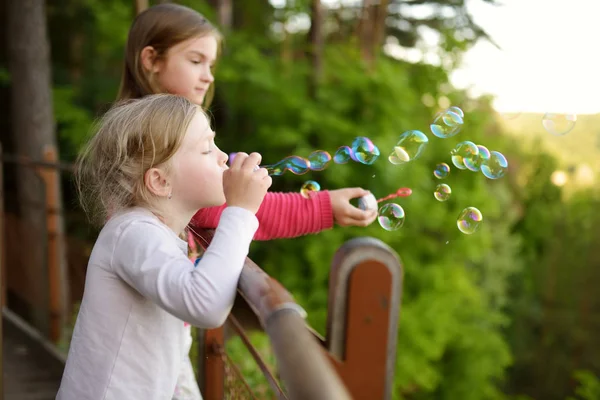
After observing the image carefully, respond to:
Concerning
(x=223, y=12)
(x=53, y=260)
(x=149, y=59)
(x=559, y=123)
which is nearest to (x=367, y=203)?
(x=149, y=59)

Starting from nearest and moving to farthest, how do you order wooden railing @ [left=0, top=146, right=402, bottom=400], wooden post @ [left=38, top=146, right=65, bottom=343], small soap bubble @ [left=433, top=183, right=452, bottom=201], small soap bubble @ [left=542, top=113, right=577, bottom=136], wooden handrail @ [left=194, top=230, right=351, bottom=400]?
wooden handrail @ [left=194, top=230, right=351, bottom=400] < wooden railing @ [left=0, top=146, right=402, bottom=400] < small soap bubble @ [left=433, top=183, right=452, bottom=201] < small soap bubble @ [left=542, top=113, right=577, bottom=136] < wooden post @ [left=38, top=146, right=65, bottom=343]

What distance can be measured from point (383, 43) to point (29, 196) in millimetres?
5883

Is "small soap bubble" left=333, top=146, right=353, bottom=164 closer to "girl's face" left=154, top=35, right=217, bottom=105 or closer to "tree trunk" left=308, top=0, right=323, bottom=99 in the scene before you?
"girl's face" left=154, top=35, right=217, bottom=105

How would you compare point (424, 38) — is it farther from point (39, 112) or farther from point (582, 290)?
point (582, 290)

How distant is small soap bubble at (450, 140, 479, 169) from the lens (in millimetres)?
2293

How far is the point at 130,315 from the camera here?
1.39 meters

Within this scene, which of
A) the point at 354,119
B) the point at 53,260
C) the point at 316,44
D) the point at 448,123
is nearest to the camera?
the point at 448,123

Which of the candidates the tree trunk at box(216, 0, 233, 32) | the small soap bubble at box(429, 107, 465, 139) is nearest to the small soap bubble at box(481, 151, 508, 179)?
the small soap bubble at box(429, 107, 465, 139)

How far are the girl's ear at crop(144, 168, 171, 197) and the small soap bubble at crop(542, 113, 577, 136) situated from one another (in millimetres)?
1911

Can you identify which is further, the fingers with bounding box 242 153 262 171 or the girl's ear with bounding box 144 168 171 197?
the girl's ear with bounding box 144 168 171 197

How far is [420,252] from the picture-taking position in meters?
9.13

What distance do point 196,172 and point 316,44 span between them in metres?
6.72

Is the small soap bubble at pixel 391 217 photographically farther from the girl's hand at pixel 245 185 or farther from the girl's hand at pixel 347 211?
the girl's hand at pixel 245 185

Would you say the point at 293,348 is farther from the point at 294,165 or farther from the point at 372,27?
the point at 372,27
